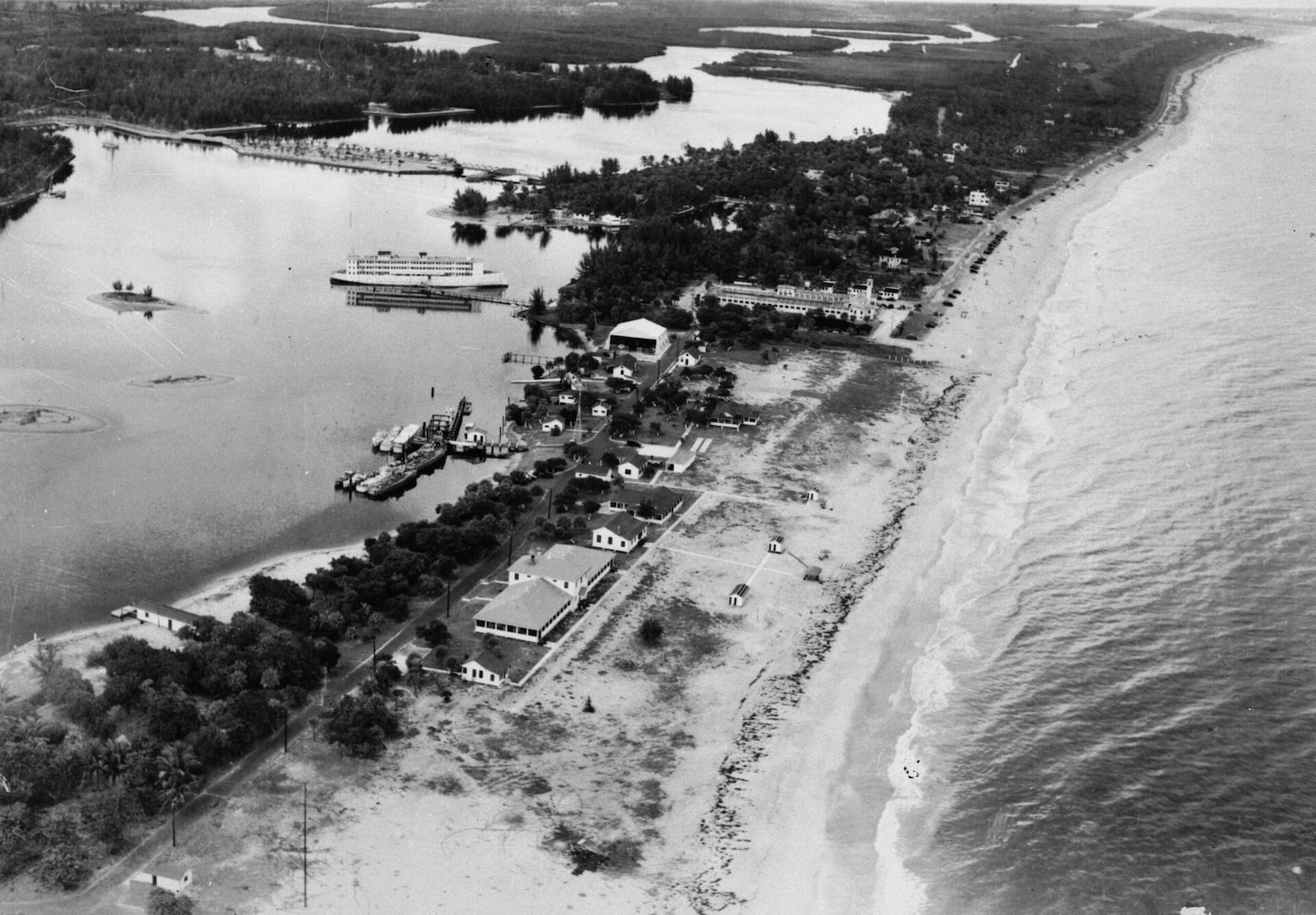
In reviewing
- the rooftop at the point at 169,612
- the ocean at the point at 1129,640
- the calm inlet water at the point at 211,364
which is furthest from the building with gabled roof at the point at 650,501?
the rooftop at the point at 169,612

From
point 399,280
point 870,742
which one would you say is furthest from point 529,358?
point 870,742

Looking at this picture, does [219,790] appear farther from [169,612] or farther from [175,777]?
[169,612]

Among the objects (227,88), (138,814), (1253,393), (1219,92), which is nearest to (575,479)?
(138,814)

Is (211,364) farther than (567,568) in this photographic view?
Yes

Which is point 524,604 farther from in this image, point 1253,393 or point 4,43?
point 4,43

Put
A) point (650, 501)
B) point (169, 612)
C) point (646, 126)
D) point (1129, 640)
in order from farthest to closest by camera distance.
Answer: point (646, 126) < point (650, 501) < point (1129, 640) < point (169, 612)

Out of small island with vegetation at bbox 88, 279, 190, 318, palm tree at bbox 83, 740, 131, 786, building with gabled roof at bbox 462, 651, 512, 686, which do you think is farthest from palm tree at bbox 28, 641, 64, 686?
small island with vegetation at bbox 88, 279, 190, 318

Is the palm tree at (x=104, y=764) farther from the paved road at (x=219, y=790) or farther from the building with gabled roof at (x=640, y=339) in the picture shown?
the building with gabled roof at (x=640, y=339)
